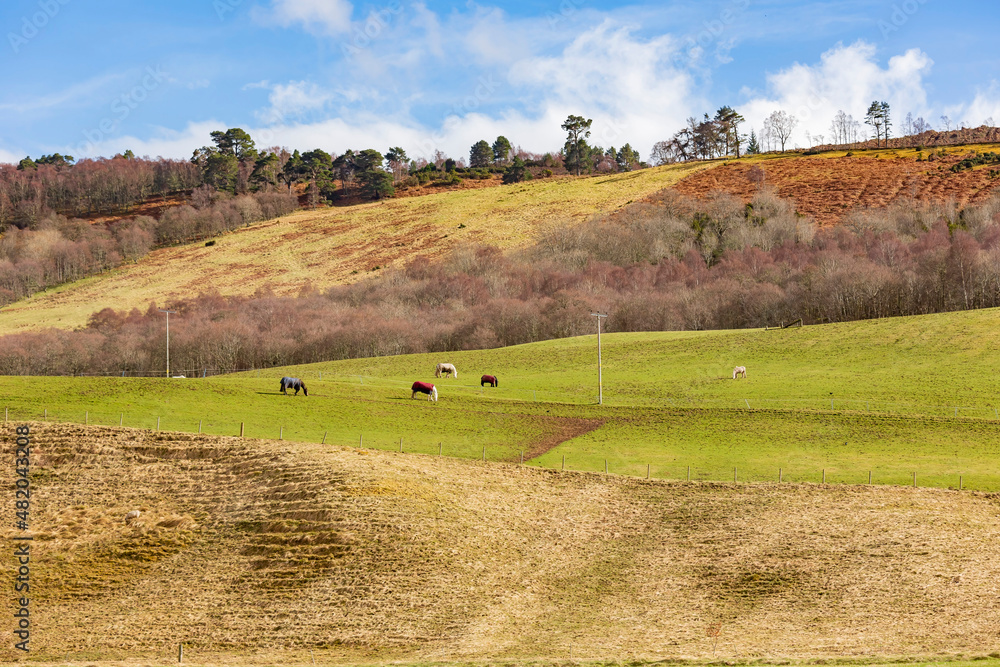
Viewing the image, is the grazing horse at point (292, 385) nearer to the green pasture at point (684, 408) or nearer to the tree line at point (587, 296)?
the green pasture at point (684, 408)

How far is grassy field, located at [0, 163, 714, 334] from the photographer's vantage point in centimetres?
14100

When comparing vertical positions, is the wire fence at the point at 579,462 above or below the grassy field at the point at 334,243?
below

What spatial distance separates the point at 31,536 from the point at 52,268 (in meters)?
145

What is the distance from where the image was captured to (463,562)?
105 feet

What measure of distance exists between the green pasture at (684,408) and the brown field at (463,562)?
180 inches

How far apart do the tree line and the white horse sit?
27028 millimetres

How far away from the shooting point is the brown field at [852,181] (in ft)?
501

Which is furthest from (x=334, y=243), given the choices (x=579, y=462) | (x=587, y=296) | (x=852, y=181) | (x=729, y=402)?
(x=579, y=462)

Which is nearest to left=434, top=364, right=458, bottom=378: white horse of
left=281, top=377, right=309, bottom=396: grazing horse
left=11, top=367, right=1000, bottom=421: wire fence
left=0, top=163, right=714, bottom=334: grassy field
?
left=11, top=367, right=1000, bottom=421: wire fence

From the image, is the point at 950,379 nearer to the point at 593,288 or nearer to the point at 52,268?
the point at 593,288

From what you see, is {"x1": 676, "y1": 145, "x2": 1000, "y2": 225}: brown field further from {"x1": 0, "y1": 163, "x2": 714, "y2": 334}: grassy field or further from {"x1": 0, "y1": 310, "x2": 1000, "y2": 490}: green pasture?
{"x1": 0, "y1": 310, "x2": 1000, "y2": 490}: green pasture

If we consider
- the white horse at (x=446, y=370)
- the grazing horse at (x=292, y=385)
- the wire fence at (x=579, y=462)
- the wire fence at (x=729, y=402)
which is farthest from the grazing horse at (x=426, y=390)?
the wire fence at (x=579, y=462)

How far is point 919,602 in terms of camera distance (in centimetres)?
2723

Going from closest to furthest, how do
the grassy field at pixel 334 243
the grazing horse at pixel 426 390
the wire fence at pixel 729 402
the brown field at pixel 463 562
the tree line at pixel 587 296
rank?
the brown field at pixel 463 562 < the wire fence at pixel 729 402 < the grazing horse at pixel 426 390 < the tree line at pixel 587 296 < the grassy field at pixel 334 243
